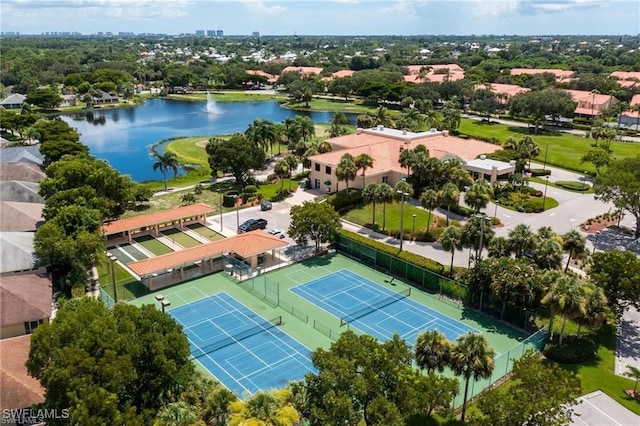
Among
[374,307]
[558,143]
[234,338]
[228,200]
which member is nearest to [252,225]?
[228,200]

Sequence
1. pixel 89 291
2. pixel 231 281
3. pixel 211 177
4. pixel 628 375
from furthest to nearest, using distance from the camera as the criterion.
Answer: pixel 211 177 → pixel 231 281 → pixel 89 291 → pixel 628 375

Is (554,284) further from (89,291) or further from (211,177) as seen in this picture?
(211,177)

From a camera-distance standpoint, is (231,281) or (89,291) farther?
(231,281)

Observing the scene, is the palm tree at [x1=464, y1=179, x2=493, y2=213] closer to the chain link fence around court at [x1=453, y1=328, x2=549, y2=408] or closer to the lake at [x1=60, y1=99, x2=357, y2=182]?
the chain link fence around court at [x1=453, y1=328, x2=549, y2=408]

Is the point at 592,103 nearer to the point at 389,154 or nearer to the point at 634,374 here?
the point at 389,154

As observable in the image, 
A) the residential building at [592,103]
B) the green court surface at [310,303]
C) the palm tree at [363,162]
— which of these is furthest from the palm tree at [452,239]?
the residential building at [592,103]

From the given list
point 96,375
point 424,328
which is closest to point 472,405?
point 424,328

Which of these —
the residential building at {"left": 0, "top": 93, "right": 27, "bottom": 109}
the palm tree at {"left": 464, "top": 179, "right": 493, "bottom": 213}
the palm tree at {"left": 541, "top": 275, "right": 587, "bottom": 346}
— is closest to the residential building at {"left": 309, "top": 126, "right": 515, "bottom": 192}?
the palm tree at {"left": 464, "top": 179, "right": 493, "bottom": 213}
